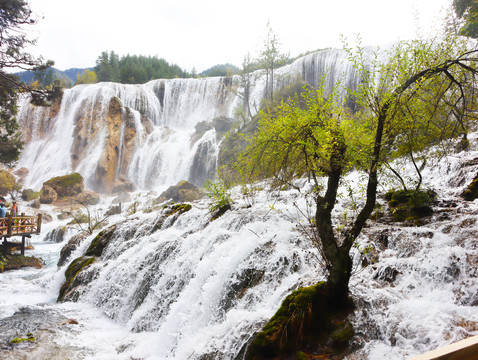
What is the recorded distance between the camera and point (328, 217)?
14.0 feet

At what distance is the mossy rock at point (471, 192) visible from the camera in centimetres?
666

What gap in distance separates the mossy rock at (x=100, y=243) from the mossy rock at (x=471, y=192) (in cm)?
1155

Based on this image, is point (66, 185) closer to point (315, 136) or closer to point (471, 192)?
point (315, 136)

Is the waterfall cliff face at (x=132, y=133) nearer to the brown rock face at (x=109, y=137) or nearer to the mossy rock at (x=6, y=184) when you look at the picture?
the brown rock face at (x=109, y=137)

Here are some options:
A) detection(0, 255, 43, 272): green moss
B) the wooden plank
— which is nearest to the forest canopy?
detection(0, 255, 43, 272): green moss

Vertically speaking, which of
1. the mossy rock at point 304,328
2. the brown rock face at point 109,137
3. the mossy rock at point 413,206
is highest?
the brown rock face at point 109,137

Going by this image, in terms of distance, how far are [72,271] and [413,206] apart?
1075cm

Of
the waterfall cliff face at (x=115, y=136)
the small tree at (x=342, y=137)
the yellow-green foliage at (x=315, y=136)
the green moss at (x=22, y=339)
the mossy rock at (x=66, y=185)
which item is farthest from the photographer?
the waterfall cliff face at (x=115, y=136)

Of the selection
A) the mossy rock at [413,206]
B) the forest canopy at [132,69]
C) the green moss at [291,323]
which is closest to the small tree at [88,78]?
the forest canopy at [132,69]

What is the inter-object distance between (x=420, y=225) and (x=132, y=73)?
62.1 m

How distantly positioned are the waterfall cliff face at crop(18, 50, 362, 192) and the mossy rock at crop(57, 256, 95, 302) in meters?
17.9

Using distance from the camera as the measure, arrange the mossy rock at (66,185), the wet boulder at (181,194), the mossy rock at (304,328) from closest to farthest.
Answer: the mossy rock at (304,328), the wet boulder at (181,194), the mossy rock at (66,185)

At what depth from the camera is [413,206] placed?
650 cm

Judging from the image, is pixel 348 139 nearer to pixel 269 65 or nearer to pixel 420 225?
pixel 420 225
